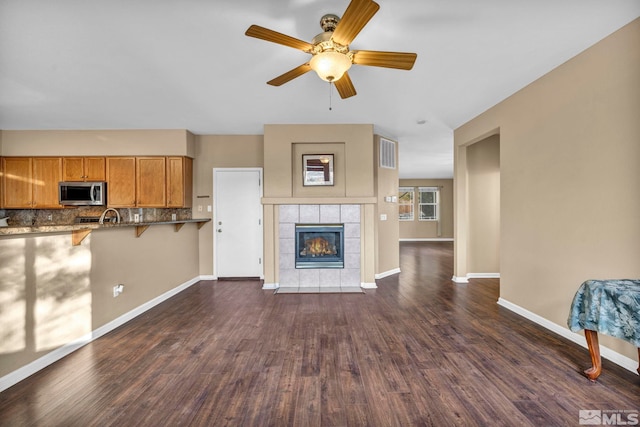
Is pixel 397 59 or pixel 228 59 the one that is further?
pixel 228 59

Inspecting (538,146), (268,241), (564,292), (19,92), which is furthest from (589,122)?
(19,92)

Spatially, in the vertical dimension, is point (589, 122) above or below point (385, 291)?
above

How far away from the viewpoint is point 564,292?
8.42 ft

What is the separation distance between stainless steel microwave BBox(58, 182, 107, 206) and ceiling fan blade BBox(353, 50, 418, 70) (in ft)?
14.9

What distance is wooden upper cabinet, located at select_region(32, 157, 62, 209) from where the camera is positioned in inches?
173

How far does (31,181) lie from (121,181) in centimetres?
144

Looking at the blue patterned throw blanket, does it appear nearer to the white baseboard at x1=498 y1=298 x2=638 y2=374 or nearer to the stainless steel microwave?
the white baseboard at x1=498 y1=298 x2=638 y2=374

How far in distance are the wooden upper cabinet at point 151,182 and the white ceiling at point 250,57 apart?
68 centimetres

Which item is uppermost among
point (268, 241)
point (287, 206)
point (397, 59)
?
point (397, 59)

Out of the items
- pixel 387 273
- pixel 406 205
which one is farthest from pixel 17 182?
pixel 406 205

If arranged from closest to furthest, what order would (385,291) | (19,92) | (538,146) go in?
(538,146) < (19,92) < (385,291)

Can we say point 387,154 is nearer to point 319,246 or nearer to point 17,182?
point 319,246

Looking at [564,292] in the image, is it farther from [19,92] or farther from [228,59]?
[19,92]

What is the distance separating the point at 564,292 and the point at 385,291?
2.02 meters
